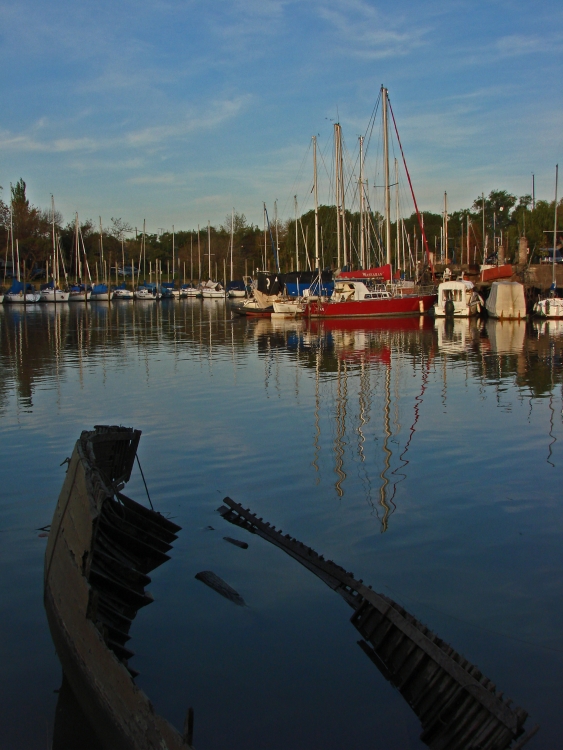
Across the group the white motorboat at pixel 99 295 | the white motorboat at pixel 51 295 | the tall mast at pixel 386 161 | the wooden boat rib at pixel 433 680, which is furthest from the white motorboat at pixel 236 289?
the wooden boat rib at pixel 433 680

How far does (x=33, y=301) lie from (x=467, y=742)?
8971 centimetres

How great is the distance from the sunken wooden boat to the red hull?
44243 millimetres

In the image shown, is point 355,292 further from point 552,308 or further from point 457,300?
point 552,308

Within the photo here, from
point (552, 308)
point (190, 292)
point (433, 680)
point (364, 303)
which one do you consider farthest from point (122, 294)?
point (433, 680)

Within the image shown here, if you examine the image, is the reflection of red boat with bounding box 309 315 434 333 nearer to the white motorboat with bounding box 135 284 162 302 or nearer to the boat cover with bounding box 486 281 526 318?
the boat cover with bounding box 486 281 526 318

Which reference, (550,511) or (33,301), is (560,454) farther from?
(33,301)

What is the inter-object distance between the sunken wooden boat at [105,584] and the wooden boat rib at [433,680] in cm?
255

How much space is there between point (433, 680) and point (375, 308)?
1946 inches

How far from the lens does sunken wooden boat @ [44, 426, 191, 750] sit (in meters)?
6.15

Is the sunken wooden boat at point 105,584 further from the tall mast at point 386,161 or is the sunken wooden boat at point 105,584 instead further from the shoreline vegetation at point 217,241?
the shoreline vegetation at point 217,241

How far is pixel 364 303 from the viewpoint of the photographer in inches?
2174

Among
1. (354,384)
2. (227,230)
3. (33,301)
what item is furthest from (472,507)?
(227,230)

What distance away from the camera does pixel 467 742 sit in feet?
21.0

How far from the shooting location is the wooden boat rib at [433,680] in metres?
6.27
